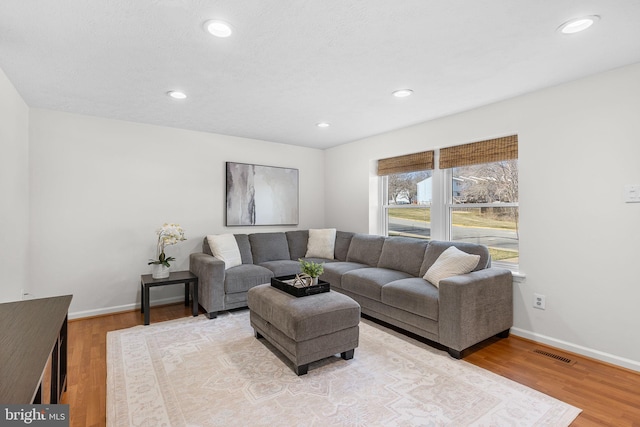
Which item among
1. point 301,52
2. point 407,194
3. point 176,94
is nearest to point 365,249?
point 407,194

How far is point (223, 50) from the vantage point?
84.4 inches

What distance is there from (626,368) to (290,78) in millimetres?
3525

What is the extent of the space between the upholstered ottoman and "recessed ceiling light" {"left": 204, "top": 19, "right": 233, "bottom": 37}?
195 cm

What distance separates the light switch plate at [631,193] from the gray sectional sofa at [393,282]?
107 cm

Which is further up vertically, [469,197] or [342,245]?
[469,197]

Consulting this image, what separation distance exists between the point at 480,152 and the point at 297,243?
9.21 ft

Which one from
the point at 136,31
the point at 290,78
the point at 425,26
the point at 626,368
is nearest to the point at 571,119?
the point at 425,26

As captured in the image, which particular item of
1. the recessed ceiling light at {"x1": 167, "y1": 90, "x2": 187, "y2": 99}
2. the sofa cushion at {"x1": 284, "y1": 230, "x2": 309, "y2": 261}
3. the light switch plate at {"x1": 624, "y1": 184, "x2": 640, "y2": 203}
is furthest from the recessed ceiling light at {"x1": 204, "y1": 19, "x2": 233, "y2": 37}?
the sofa cushion at {"x1": 284, "y1": 230, "x2": 309, "y2": 261}

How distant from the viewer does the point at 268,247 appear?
453 cm

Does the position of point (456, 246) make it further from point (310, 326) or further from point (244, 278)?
point (244, 278)

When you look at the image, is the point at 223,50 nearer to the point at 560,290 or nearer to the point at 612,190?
the point at 612,190

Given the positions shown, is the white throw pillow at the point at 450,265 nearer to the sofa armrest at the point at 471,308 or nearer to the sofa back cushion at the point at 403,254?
Result: the sofa armrest at the point at 471,308

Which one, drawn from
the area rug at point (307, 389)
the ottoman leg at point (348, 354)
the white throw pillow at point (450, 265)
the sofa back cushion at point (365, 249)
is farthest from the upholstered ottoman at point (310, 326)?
the sofa back cushion at point (365, 249)

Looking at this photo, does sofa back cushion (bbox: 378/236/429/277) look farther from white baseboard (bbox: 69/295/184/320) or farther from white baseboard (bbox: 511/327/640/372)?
white baseboard (bbox: 69/295/184/320)
